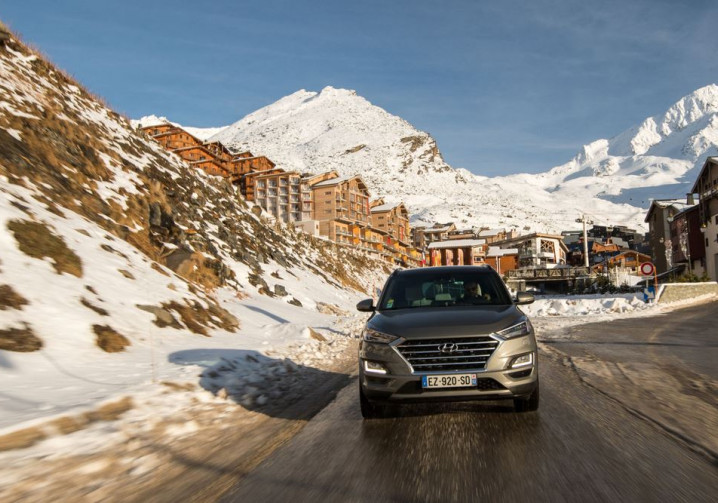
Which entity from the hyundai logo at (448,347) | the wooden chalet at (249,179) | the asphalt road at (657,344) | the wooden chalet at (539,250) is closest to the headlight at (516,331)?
the hyundai logo at (448,347)

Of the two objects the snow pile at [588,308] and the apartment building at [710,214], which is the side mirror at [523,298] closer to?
the snow pile at [588,308]

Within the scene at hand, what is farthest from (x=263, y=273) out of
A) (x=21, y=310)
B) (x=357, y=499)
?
(x=357, y=499)

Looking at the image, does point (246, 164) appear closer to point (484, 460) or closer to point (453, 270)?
point (453, 270)

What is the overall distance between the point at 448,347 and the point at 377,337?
A: 751mm

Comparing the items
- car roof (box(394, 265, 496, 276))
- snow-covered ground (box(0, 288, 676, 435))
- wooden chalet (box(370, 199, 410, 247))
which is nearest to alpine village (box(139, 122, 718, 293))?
wooden chalet (box(370, 199, 410, 247))

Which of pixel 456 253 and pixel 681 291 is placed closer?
pixel 681 291

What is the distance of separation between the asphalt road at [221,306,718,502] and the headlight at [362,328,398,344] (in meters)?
0.87

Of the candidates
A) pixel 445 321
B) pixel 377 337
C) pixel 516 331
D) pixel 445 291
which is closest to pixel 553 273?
pixel 445 291

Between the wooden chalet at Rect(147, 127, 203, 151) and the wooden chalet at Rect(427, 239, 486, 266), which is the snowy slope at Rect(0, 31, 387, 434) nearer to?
the wooden chalet at Rect(427, 239, 486, 266)

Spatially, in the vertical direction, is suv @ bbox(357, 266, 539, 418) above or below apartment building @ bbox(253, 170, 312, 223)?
below

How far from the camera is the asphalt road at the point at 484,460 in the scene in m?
3.43

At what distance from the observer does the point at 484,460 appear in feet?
13.4

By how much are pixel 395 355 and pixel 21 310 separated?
6.50 m

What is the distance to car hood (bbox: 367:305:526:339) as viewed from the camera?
512 cm
